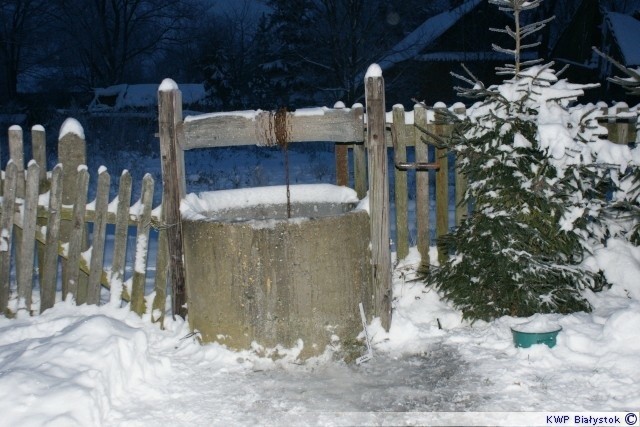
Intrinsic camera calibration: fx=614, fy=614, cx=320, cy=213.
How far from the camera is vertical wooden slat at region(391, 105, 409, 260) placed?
17.8 ft

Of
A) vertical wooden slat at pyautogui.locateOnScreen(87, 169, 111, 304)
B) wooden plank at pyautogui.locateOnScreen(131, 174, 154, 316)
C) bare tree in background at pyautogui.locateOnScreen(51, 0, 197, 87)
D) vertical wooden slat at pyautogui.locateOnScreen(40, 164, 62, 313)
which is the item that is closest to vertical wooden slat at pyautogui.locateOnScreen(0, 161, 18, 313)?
vertical wooden slat at pyautogui.locateOnScreen(40, 164, 62, 313)

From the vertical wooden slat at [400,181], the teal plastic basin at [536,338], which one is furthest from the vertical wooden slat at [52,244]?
the teal plastic basin at [536,338]

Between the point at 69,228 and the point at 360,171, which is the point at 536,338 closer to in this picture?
the point at 360,171

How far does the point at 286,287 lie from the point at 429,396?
1.21 metres

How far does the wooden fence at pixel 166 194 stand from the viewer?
463 centimetres

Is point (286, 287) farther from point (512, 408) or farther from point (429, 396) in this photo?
point (512, 408)

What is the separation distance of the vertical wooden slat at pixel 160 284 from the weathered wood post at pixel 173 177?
92mm

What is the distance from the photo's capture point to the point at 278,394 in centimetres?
388

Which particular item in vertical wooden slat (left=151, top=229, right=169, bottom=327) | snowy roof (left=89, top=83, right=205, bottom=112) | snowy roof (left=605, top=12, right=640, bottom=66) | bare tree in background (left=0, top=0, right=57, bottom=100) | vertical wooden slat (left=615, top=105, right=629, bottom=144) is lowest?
vertical wooden slat (left=151, top=229, right=169, bottom=327)

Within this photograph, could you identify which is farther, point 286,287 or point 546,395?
Result: point 286,287

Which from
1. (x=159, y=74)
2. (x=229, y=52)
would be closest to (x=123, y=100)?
(x=229, y=52)

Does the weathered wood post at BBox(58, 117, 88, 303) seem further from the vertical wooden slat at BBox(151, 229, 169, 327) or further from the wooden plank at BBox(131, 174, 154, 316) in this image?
the vertical wooden slat at BBox(151, 229, 169, 327)

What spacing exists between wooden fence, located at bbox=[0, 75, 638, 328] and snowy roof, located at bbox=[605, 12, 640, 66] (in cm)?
1266

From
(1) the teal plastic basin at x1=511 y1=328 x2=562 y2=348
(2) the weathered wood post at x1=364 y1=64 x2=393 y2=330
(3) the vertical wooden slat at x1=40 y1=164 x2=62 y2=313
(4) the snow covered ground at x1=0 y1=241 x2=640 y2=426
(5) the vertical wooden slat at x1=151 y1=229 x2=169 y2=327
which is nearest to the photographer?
(4) the snow covered ground at x1=0 y1=241 x2=640 y2=426
